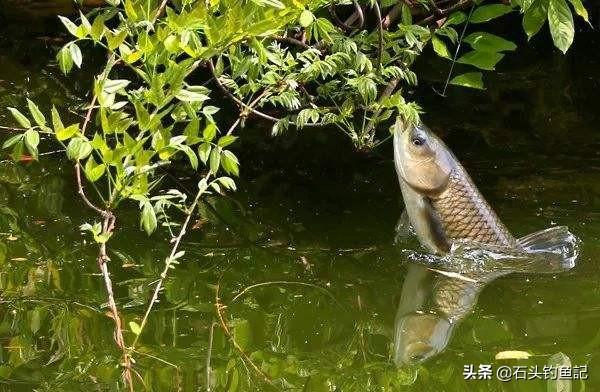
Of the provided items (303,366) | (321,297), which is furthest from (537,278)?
(303,366)

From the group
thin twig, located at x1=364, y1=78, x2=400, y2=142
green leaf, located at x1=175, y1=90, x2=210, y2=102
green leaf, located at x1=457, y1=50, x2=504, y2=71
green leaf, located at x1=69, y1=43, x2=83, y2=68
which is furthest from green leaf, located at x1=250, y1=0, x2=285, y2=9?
green leaf, located at x1=457, y1=50, x2=504, y2=71

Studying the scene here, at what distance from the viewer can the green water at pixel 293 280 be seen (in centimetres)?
290

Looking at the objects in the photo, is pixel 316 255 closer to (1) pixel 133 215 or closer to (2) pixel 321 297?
(2) pixel 321 297

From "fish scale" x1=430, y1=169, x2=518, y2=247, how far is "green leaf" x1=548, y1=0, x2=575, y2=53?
2.67 ft

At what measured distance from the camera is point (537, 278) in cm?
362

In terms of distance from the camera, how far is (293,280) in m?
3.61

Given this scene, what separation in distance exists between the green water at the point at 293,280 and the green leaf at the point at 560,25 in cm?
96

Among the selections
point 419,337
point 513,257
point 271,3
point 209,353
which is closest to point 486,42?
point 513,257

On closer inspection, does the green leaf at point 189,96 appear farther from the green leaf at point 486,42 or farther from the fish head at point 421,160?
the green leaf at point 486,42

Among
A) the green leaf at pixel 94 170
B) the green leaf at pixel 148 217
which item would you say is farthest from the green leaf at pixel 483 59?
the green leaf at pixel 94 170

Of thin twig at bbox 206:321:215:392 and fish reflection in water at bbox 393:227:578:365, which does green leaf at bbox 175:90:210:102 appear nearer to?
thin twig at bbox 206:321:215:392

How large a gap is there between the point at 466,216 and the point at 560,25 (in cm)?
95

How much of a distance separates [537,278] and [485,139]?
2.15m

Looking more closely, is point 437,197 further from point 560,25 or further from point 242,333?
point 242,333
